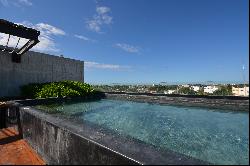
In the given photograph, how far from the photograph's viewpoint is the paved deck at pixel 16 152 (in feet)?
12.2

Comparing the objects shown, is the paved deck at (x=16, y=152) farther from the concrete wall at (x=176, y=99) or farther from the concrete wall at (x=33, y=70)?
the concrete wall at (x=33, y=70)

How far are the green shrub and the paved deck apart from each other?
6699 millimetres

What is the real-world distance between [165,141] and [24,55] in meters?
12.8

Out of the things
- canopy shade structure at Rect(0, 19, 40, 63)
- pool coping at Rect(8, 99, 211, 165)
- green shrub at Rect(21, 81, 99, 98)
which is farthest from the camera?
green shrub at Rect(21, 81, 99, 98)

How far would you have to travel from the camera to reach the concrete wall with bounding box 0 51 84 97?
45.0 feet

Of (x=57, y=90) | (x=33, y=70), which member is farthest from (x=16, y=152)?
(x=33, y=70)

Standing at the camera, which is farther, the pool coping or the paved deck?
the paved deck

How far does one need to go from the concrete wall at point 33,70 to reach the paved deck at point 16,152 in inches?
357

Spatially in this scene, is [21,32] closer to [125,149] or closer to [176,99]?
[176,99]

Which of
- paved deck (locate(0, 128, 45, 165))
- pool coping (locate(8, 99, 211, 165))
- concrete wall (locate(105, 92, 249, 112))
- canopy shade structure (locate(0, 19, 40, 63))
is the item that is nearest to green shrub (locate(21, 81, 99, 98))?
concrete wall (locate(105, 92, 249, 112))

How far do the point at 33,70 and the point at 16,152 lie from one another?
40.3ft

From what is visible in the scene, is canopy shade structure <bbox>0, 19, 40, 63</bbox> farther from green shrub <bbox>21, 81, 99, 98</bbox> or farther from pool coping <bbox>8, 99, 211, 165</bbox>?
pool coping <bbox>8, 99, 211, 165</bbox>

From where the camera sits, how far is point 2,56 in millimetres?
13430

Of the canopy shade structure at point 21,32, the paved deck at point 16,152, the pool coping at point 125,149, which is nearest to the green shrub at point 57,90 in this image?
the canopy shade structure at point 21,32
